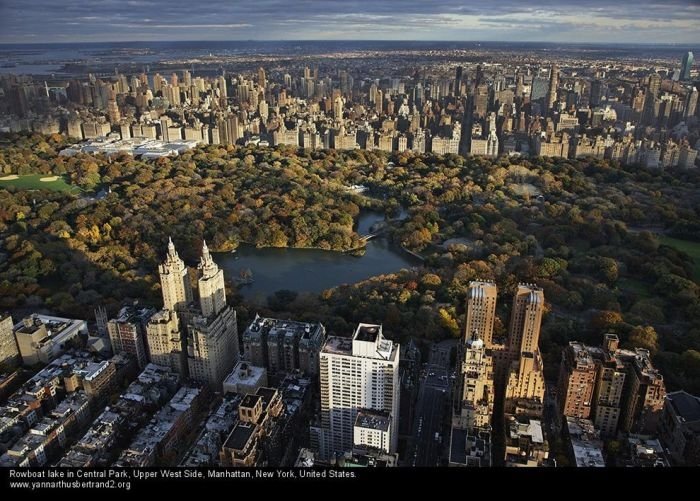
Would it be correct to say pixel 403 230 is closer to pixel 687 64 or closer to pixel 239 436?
pixel 687 64

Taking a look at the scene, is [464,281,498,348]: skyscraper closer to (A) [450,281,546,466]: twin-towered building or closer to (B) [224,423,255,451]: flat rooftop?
(A) [450,281,546,466]: twin-towered building

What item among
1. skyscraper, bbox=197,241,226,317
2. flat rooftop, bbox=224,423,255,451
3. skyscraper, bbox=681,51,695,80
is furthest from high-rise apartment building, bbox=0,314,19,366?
skyscraper, bbox=681,51,695,80

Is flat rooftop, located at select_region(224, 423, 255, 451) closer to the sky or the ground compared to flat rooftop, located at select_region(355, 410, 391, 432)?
closer to the ground

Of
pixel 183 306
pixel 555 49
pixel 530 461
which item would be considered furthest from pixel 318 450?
pixel 555 49

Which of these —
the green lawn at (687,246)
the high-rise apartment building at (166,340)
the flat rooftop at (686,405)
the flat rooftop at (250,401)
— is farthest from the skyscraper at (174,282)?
the green lawn at (687,246)

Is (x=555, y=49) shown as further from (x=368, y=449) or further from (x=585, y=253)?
(x=368, y=449)

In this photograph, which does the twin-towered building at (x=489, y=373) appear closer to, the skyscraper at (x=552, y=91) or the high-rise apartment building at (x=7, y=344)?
the high-rise apartment building at (x=7, y=344)
